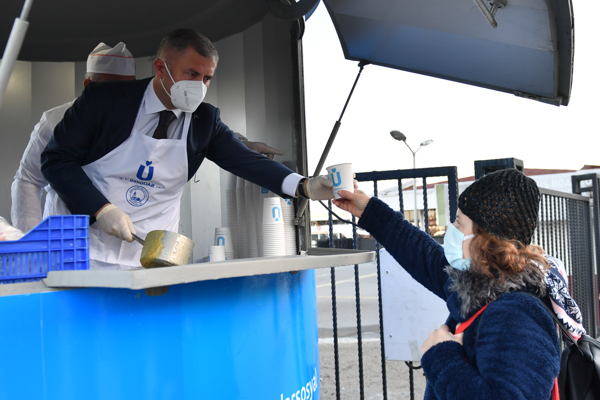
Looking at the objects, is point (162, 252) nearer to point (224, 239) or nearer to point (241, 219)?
point (224, 239)

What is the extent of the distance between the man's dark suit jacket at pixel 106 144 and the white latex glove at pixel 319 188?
17 cm

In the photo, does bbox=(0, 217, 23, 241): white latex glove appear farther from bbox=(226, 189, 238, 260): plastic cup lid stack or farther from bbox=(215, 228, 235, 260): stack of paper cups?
bbox=(226, 189, 238, 260): plastic cup lid stack

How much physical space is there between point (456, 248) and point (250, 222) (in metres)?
1.38

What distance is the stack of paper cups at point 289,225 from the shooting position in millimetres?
2515

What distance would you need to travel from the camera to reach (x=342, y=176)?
79.4 inches

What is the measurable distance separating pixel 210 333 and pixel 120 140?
1.13 metres

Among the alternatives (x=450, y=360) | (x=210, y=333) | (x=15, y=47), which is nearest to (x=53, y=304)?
(x=210, y=333)

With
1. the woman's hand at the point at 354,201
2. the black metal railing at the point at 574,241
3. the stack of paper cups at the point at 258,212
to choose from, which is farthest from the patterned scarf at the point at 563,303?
the black metal railing at the point at 574,241

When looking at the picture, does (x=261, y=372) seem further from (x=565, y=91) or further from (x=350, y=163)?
(x=565, y=91)

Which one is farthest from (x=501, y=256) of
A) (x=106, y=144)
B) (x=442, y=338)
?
(x=106, y=144)

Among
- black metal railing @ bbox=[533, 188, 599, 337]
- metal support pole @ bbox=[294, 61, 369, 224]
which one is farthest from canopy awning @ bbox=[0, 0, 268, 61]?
black metal railing @ bbox=[533, 188, 599, 337]

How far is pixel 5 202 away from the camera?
3645 mm

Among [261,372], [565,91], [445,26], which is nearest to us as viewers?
[261,372]

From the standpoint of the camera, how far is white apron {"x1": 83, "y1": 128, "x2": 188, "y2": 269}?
2.17 metres
